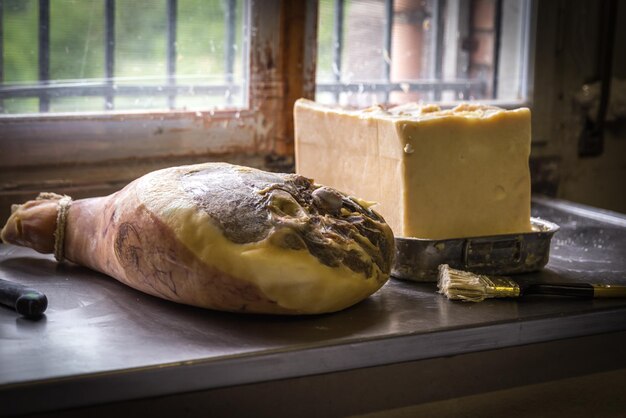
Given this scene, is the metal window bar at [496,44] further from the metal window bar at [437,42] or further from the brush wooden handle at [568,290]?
the brush wooden handle at [568,290]

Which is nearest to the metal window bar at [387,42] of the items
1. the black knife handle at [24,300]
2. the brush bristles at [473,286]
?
the brush bristles at [473,286]

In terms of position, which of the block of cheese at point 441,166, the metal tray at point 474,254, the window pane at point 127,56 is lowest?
the metal tray at point 474,254

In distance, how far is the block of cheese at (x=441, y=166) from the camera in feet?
4.85

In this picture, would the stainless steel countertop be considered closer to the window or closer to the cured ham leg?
the cured ham leg

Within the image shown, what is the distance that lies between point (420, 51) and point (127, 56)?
89cm

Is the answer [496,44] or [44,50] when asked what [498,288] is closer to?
[44,50]

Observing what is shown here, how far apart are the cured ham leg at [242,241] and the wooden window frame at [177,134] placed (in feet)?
1.58

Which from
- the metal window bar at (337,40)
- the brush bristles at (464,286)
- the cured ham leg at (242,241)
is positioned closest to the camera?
the cured ham leg at (242,241)

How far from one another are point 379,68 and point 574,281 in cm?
103

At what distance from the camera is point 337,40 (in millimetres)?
2281

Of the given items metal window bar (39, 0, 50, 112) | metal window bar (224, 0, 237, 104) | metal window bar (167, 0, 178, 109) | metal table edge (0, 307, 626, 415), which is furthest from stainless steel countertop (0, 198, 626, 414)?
metal window bar (224, 0, 237, 104)

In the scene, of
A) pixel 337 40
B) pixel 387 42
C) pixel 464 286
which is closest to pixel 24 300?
pixel 464 286

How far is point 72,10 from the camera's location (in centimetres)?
190

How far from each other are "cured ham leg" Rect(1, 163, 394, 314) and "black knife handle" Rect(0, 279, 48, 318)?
0.15 metres
